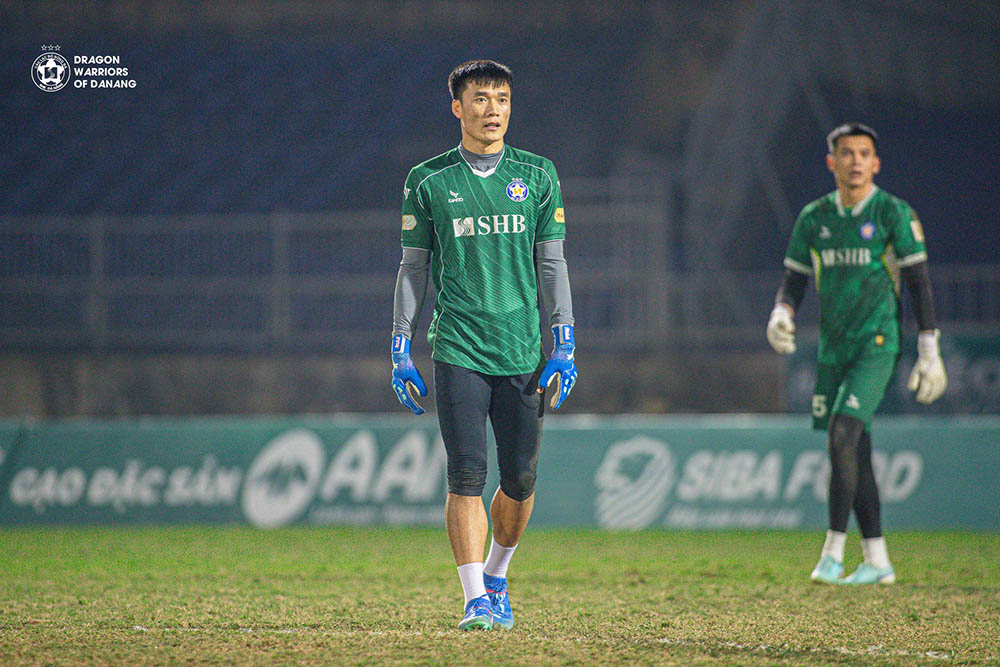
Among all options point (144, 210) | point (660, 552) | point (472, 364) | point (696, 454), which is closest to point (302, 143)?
point (144, 210)

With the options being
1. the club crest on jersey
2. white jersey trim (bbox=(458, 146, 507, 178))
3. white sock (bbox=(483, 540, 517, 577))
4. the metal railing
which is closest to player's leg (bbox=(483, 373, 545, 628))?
white sock (bbox=(483, 540, 517, 577))

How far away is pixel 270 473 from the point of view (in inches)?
449

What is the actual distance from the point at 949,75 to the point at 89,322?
10716 millimetres

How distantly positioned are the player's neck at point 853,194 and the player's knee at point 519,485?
3037 mm

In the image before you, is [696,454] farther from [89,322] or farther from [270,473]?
[89,322]

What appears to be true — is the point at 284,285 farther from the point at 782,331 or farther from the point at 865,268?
the point at 865,268

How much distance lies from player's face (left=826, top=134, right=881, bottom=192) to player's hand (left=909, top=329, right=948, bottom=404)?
36.9 inches

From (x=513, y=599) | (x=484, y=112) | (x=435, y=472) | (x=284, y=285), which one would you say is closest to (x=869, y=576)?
(x=513, y=599)

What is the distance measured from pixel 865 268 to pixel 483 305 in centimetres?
292

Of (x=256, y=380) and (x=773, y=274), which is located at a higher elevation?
(x=773, y=274)

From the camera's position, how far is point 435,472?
36.9 ft

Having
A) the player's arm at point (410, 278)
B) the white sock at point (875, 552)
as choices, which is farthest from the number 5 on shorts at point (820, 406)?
the player's arm at point (410, 278)

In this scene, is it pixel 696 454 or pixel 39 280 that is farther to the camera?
pixel 39 280

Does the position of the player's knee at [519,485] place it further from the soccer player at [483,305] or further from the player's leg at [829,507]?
the player's leg at [829,507]
